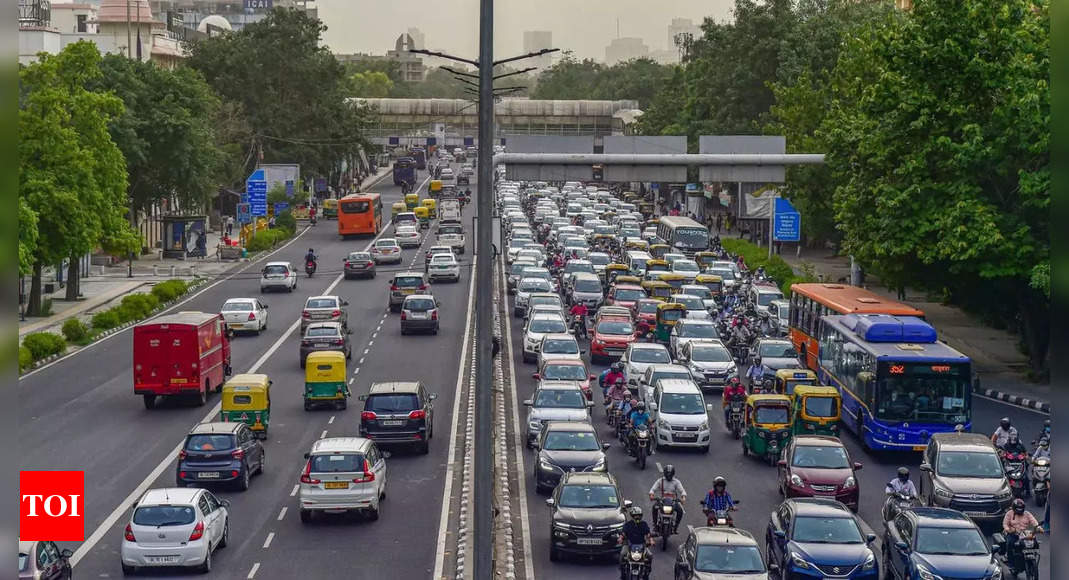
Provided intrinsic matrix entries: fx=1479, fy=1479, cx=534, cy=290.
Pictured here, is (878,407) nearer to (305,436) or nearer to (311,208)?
(305,436)

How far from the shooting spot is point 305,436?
1468 inches

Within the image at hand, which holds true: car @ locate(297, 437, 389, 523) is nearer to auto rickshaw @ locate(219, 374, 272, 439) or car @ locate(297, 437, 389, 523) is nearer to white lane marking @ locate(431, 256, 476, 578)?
white lane marking @ locate(431, 256, 476, 578)

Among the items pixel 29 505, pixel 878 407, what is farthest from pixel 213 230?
pixel 29 505

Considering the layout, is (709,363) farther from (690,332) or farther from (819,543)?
(819,543)

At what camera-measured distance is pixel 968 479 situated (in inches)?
1104

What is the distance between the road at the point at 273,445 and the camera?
26.0 metres

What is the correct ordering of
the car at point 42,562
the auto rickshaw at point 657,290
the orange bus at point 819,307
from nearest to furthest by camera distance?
the car at point 42,562
the orange bus at point 819,307
the auto rickshaw at point 657,290

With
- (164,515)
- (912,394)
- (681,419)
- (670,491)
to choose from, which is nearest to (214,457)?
(164,515)

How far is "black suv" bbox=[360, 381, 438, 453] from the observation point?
34.3 metres

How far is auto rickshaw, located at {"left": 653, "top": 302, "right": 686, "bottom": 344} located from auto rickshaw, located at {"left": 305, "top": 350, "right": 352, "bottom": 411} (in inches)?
616

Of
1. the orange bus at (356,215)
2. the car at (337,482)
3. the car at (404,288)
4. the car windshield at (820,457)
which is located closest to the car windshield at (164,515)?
the car at (337,482)

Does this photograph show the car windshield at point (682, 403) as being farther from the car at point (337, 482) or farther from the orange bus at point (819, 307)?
the car at point (337, 482)

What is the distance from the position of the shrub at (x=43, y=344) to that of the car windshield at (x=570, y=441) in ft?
80.0

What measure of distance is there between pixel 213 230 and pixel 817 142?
178 feet
